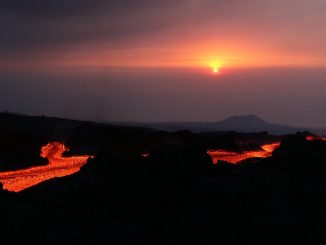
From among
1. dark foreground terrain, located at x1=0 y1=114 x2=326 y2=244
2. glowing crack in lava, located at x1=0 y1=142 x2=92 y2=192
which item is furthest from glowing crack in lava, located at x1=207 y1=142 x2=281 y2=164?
dark foreground terrain, located at x1=0 y1=114 x2=326 y2=244

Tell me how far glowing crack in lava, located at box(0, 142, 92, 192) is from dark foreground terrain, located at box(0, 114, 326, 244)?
1267cm

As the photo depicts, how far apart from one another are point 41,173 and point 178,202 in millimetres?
25980

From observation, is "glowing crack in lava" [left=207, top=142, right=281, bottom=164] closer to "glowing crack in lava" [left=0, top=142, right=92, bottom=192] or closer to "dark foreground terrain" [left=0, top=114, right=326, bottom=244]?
"glowing crack in lava" [left=0, top=142, right=92, bottom=192]

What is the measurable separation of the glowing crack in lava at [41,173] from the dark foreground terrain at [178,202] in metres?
12.7

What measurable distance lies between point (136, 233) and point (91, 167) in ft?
25.0

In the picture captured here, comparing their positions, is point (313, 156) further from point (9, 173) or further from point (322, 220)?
point (9, 173)

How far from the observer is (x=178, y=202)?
27.6m

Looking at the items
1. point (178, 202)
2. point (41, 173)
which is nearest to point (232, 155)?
point (41, 173)

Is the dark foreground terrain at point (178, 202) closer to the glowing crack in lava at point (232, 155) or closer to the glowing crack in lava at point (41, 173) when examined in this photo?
the glowing crack in lava at point (41, 173)

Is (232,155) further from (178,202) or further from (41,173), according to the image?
(178,202)

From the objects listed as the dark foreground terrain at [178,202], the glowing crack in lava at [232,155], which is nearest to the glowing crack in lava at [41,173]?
the dark foreground terrain at [178,202]

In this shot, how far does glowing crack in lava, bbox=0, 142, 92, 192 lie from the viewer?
42872 mm

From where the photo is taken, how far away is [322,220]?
25.5 m

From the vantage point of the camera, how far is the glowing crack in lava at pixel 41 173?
4287 centimetres
